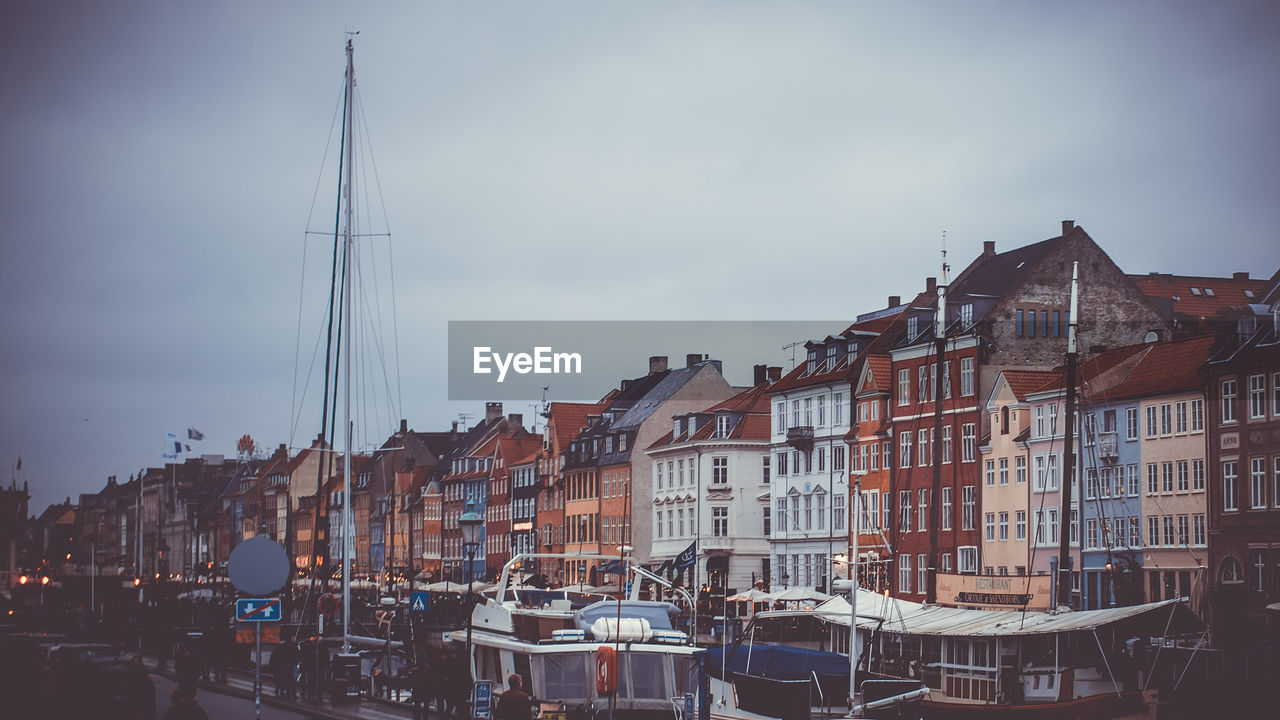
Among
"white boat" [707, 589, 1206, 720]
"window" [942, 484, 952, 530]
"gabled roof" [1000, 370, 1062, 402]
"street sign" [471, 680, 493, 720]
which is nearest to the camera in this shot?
"street sign" [471, 680, 493, 720]

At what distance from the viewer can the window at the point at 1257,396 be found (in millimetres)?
62375

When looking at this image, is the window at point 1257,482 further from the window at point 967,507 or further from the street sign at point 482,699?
the street sign at point 482,699

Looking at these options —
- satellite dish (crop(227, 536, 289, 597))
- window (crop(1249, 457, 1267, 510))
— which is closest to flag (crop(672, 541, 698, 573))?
window (crop(1249, 457, 1267, 510))

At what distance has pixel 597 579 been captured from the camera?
106 metres

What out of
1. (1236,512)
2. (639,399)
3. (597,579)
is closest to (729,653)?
(1236,512)

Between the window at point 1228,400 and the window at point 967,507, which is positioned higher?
the window at point 1228,400

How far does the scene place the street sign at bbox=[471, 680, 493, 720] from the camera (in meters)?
33.0

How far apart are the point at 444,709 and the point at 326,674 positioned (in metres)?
9.72

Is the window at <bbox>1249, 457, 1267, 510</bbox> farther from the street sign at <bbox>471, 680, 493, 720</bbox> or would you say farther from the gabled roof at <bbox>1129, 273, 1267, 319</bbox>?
the street sign at <bbox>471, 680, 493, 720</bbox>

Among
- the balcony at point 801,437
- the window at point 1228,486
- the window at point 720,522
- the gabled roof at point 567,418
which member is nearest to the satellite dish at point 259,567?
the window at point 1228,486

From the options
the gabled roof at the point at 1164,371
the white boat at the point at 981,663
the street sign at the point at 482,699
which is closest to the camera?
the street sign at the point at 482,699

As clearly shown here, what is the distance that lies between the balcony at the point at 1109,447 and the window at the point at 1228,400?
658cm

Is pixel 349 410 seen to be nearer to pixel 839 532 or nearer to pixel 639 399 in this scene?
pixel 839 532

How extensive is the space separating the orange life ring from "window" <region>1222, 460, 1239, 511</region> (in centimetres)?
4047
